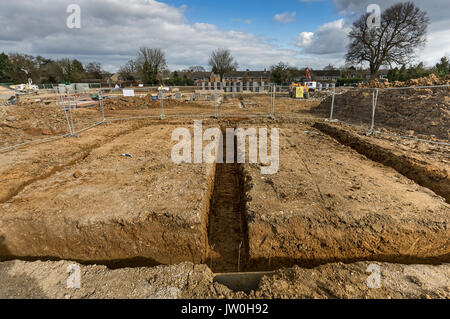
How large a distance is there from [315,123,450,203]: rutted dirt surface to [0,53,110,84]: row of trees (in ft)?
213

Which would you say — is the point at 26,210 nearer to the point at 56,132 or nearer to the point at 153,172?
the point at 153,172

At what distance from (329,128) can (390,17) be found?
30.6m

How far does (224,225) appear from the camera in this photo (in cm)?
508

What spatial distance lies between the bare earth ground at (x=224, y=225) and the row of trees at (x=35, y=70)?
60.7 m

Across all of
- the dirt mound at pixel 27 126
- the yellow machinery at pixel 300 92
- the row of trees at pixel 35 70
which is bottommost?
the dirt mound at pixel 27 126

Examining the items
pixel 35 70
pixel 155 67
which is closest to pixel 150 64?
pixel 155 67

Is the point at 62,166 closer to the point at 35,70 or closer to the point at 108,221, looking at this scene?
the point at 108,221

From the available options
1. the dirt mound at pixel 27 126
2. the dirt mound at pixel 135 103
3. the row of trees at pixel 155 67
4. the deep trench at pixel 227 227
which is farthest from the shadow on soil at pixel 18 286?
the row of trees at pixel 155 67

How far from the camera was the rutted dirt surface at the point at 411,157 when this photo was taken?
5848 mm

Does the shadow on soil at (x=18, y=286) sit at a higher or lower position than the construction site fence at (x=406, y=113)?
lower

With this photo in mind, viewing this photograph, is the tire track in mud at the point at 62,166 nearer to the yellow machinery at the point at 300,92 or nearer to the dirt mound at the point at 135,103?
the dirt mound at the point at 135,103

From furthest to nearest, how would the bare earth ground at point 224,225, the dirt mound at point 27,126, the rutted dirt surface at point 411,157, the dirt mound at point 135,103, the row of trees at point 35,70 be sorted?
the row of trees at point 35,70
the dirt mound at point 135,103
the dirt mound at point 27,126
the rutted dirt surface at point 411,157
the bare earth ground at point 224,225

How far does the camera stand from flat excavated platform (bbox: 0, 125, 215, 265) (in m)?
4.13
